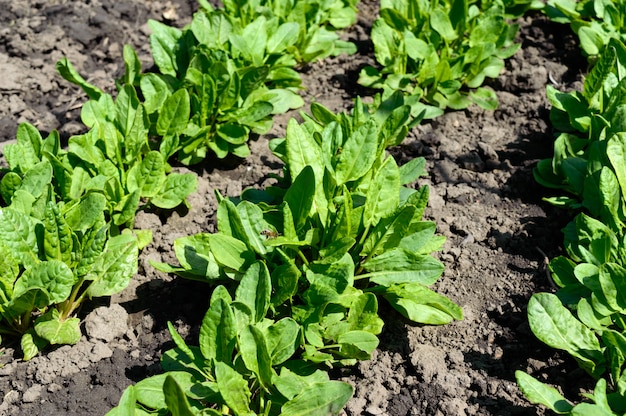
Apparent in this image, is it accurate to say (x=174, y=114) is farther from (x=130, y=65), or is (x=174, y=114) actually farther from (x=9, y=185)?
(x=9, y=185)

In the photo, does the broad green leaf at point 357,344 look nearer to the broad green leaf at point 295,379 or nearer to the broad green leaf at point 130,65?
the broad green leaf at point 295,379

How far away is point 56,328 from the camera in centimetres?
297

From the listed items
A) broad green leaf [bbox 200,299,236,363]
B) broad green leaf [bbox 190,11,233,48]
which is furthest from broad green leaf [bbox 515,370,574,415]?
broad green leaf [bbox 190,11,233,48]

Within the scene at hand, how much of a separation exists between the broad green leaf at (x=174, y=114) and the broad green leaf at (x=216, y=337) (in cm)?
127

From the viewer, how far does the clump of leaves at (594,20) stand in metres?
4.41

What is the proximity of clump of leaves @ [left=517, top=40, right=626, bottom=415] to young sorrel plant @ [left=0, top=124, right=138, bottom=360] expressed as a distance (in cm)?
164

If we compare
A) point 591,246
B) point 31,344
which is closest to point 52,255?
point 31,344

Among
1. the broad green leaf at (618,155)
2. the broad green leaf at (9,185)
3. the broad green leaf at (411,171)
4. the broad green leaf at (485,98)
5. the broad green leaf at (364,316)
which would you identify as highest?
the broad green leaf at (618,155)

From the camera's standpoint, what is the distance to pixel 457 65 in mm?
4266

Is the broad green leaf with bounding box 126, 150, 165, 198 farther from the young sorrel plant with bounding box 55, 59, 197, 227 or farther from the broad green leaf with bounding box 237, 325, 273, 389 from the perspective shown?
the broad green leaf with bounding box 237, 325, 273, 389

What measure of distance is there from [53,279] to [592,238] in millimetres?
2086

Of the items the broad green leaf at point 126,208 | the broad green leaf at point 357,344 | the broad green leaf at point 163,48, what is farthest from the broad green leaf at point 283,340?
the broad green leaf at point 163,48

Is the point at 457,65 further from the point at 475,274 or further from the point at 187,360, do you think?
the point at 187,360

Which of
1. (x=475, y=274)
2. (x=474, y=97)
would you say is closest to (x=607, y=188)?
(x=475, y=274)
